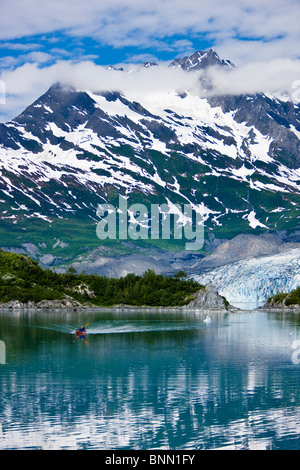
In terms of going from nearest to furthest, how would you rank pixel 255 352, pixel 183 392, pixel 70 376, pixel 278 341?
pixel 183 392 → pixel 70 376 → pixel 255 352 → pixel 278 341

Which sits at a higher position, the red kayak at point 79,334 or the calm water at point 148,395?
the red kayak at point 79,334

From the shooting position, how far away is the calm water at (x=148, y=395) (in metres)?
45.2

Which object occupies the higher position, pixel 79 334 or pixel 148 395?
pixel 79 334

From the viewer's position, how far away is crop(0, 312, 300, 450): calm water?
45.2 meters

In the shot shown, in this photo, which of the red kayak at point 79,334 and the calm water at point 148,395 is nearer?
the calm water at point 148,395

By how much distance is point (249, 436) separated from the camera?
45.5 metres

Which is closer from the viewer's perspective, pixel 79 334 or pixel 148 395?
pixel 148 395

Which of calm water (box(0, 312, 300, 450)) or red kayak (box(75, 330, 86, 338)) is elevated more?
red kayak (box(75, 330, 86, 338))

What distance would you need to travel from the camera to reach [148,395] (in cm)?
5906

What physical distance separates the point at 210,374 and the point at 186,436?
2615 cm

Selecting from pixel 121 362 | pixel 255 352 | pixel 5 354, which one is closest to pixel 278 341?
pixel 255 352

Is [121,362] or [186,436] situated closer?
[186,436]
